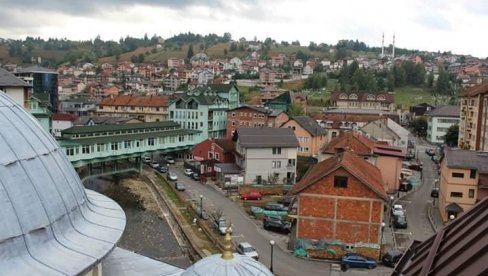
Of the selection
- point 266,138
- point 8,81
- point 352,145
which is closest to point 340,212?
point 352,145

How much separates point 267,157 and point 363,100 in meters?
52.1

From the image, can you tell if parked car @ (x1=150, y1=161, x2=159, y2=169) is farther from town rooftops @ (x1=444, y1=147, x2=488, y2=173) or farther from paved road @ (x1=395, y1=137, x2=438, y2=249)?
town rooftops @ (x1=444, y1=147, x2=488, y2=173)

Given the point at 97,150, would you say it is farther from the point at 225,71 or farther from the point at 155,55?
the point at 155,55

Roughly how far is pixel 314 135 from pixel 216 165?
1279cm

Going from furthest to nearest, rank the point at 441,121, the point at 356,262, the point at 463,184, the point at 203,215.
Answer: the point at 441,121, the point at 203,215, the point at 463,184, the point at 356,262

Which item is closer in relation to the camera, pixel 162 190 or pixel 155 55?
pixel 162 190

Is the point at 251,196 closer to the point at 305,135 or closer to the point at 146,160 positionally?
the point at 305,135

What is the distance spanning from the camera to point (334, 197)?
82.7ft

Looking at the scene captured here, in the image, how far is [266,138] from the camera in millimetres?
42875

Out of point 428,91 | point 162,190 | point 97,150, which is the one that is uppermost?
point 428,91

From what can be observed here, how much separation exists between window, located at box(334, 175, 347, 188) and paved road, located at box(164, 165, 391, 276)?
4.25 metres

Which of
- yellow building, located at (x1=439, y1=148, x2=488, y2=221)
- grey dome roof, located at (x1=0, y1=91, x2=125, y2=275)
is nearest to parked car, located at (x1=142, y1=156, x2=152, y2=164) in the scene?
yellow building, located at (x1=439, y1=148, x2=488, y2=221)

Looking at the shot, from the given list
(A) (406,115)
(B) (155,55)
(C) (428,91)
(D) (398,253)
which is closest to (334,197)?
(D) (398,253)

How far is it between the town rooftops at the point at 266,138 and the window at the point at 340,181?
16951 millimetres
